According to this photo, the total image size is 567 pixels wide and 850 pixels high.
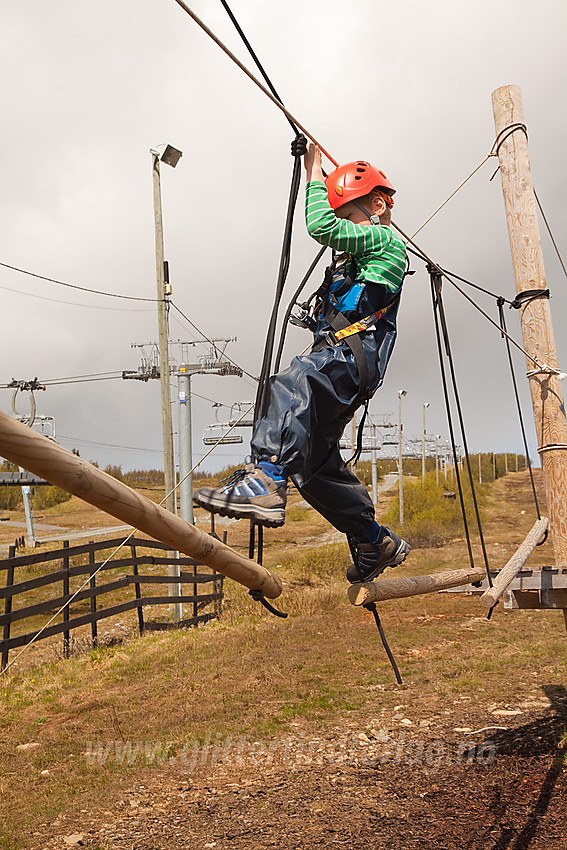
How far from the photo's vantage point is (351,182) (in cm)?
302

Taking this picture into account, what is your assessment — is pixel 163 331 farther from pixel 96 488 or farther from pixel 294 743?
pixel 96 488

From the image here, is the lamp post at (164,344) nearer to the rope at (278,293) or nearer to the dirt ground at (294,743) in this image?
the dirt ground at (294,743)

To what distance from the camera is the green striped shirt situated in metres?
2.78

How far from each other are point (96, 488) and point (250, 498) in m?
0.77

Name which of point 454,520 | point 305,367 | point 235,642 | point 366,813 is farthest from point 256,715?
point 454,520

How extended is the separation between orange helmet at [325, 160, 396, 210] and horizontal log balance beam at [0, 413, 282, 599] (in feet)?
5.54

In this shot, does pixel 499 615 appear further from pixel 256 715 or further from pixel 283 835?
pixel 283 835

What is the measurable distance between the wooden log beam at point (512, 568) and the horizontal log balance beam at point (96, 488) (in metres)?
1.69

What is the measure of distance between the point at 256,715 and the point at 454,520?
67.3ft

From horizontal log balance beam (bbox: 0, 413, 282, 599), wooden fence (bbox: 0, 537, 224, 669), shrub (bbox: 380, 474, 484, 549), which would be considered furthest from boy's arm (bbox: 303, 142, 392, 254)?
shrub (bbox: 380, 474, 484, 549)

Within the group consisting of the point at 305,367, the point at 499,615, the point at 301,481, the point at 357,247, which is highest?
the point at 357,247

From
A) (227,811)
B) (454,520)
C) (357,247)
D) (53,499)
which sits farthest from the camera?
(53,499)

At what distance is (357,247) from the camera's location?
2824 millimetres

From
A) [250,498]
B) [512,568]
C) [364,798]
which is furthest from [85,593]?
[250,498]
